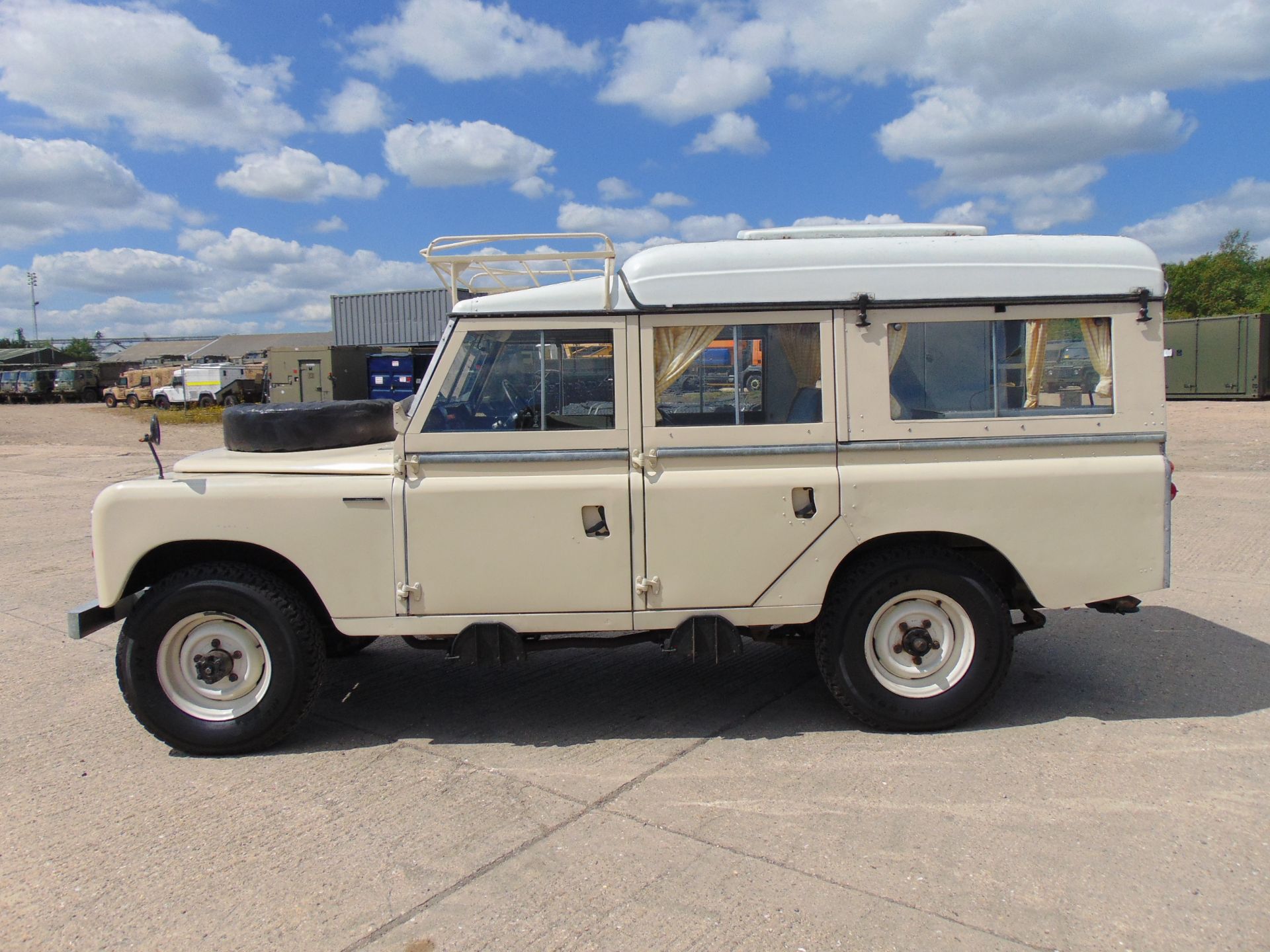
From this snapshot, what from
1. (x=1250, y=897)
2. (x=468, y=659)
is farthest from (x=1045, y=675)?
(x=468, y=659)

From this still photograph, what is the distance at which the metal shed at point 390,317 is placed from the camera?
37.5 meters

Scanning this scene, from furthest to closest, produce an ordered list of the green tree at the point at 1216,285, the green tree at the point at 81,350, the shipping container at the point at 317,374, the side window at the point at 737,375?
the green tree at the point at 81,350 < the green tree at the point at 1216,285 < the shipping container at the point at 317,374 < the side window at the point at 737,375

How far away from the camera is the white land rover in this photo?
14.2ft

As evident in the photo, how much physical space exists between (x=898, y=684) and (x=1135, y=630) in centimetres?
265

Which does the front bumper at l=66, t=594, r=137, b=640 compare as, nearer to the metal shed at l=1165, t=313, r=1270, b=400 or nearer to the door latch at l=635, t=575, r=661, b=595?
the door latch at l=635, t=575, r=661, b=595

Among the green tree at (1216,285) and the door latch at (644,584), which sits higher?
the green tree at (1216,285)

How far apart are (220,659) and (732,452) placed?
2.57 m

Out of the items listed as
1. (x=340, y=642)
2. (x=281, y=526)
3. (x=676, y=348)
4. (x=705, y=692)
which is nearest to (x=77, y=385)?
(x=340, y=642)

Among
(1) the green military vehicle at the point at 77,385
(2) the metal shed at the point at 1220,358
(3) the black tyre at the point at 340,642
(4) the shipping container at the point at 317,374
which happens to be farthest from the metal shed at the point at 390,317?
(3) the black tyre at the point at 340,642

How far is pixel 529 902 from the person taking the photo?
10.4 ft

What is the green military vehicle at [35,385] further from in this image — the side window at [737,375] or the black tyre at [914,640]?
the black tyre at [914,640]

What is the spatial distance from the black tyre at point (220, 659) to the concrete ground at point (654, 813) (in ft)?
0.57

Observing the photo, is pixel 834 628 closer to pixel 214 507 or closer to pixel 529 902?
pixel 529 902

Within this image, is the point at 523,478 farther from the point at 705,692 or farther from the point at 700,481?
the point at 705,692
